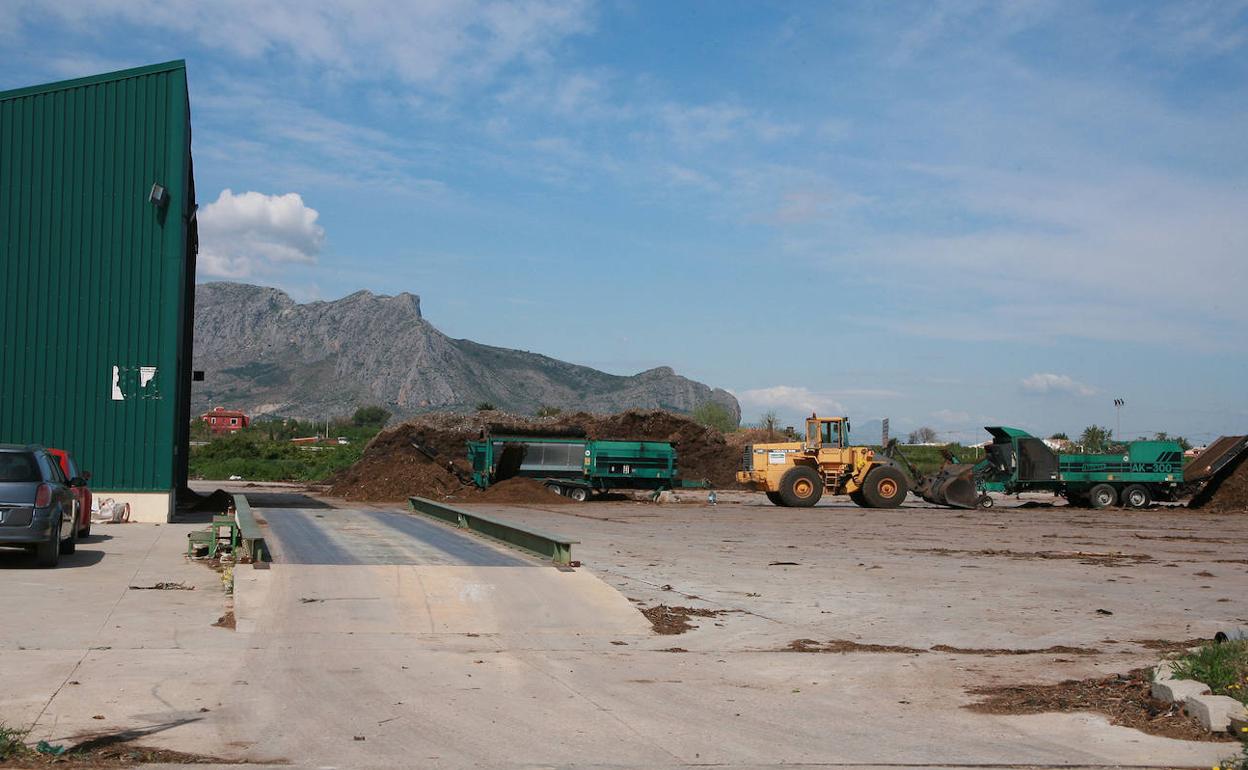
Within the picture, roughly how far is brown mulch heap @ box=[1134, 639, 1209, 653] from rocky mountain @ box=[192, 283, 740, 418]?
505 feet

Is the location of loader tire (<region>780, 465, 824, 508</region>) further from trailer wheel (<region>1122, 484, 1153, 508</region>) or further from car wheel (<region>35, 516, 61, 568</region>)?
car wheel (<region>35, 516, 61, 568</region>)

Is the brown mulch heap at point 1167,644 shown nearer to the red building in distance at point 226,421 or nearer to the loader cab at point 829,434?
the loader cab at point 829,434

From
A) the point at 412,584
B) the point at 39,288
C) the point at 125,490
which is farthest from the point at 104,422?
the point at 412,584

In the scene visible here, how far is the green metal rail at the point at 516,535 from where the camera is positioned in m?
14.8

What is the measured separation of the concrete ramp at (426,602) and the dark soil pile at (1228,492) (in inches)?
1362

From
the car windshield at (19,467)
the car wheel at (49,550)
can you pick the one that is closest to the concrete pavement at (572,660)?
the car wheel at (49,550)

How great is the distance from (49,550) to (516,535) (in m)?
6.33

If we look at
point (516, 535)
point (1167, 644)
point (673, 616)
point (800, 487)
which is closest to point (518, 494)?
point (800, 487)

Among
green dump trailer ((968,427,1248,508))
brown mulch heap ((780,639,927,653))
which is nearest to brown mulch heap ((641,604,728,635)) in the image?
brown mulch heap ((780,639,927,653))

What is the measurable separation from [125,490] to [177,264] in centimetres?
493

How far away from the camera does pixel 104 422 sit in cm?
2355

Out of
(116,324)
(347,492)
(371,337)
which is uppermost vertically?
(371,337)

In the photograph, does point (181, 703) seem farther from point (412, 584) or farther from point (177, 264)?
point (177, 264)

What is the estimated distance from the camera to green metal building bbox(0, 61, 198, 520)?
23.4 metres
